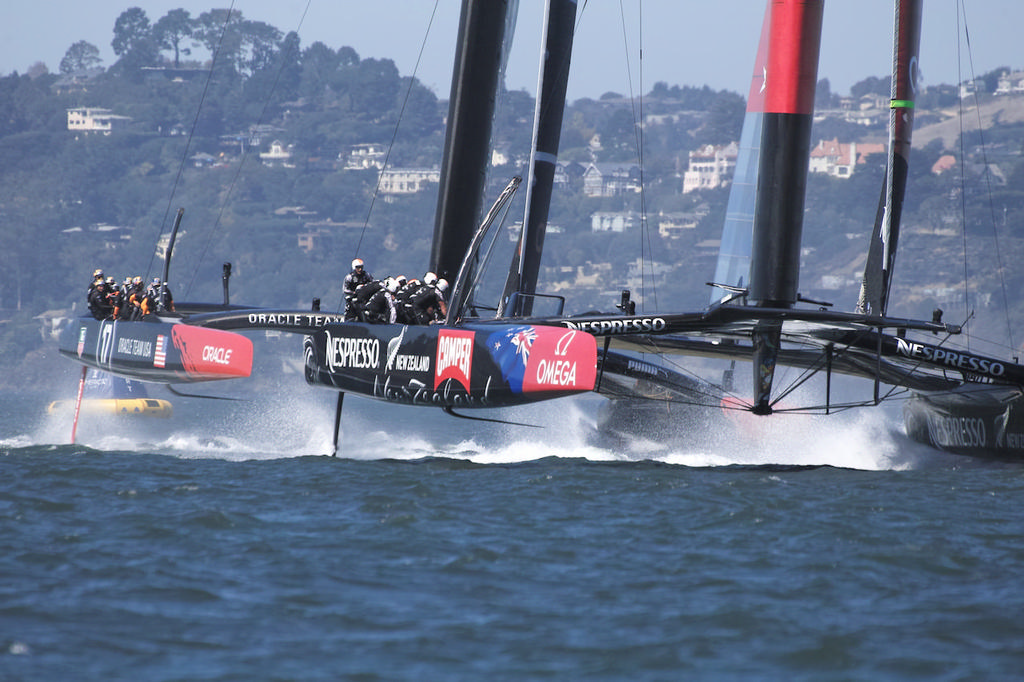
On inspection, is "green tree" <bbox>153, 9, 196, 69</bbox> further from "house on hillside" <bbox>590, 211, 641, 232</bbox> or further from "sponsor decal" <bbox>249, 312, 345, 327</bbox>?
"sponsor decal" <bbox>249, 312, 345, 327</bbox>

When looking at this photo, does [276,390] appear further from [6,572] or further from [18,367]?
[6,572]

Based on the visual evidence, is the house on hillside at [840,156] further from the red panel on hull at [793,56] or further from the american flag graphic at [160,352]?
the red panel on hull at [793,56]

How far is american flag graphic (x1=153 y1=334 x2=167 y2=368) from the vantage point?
10672 millimetres

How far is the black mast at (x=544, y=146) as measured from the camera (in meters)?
11.3

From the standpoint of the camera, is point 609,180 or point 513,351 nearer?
point 513,351

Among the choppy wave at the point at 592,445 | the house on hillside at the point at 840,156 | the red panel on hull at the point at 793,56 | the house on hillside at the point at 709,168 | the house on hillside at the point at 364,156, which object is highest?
the house on hillside at the point at 840,156

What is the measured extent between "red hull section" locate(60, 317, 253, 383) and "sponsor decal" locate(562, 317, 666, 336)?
2.75 meters

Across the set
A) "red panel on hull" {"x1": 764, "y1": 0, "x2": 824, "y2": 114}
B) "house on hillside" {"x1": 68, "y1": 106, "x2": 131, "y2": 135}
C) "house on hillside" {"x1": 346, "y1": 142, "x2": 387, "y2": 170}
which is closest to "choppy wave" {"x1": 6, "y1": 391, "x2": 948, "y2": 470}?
"red panel on hull" {"x1": 764, "y1": 0, "x2": 824, "y2": 114}

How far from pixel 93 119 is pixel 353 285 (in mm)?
95647

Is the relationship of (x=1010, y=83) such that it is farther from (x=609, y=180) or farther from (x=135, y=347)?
(x=135, y=347)

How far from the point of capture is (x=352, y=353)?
30.3ft

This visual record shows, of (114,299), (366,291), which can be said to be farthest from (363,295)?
(114,299)

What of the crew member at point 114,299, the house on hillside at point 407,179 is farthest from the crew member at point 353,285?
the house on hillside at point 407,179

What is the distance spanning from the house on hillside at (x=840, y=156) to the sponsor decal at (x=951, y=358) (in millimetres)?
86907
